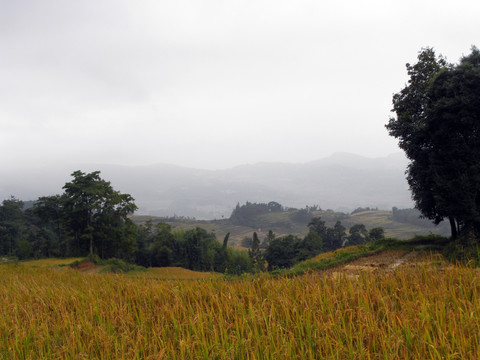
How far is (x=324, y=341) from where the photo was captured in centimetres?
273

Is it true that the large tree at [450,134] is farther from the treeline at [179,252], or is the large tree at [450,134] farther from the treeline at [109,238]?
the treeline at [179,252]

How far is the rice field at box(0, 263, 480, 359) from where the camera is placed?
2.77 meters

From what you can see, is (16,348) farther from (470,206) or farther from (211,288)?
(470,206)

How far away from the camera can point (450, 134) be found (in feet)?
58.2

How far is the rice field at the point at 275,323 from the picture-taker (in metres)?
2.77

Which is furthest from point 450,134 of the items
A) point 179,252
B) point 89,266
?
point 179,252

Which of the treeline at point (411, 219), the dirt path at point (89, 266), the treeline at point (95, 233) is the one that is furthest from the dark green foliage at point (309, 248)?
the treeline at point (411, 219)

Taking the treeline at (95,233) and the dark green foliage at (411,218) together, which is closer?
the treeline at (95,233)

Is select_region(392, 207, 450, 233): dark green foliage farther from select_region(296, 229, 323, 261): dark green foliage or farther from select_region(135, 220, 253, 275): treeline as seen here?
select_region(135, 220, 253, 275): treeline

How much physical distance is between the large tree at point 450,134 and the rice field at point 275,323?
15.7m

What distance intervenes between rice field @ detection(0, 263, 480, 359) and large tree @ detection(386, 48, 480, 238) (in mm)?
15725

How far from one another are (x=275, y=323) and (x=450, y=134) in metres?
19.9

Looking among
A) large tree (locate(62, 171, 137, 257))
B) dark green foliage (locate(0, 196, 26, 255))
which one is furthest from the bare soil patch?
dark green foliage (locate(0, 196, 26, 255))

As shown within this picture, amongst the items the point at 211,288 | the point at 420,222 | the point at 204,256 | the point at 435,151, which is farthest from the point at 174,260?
the point at 420,222
